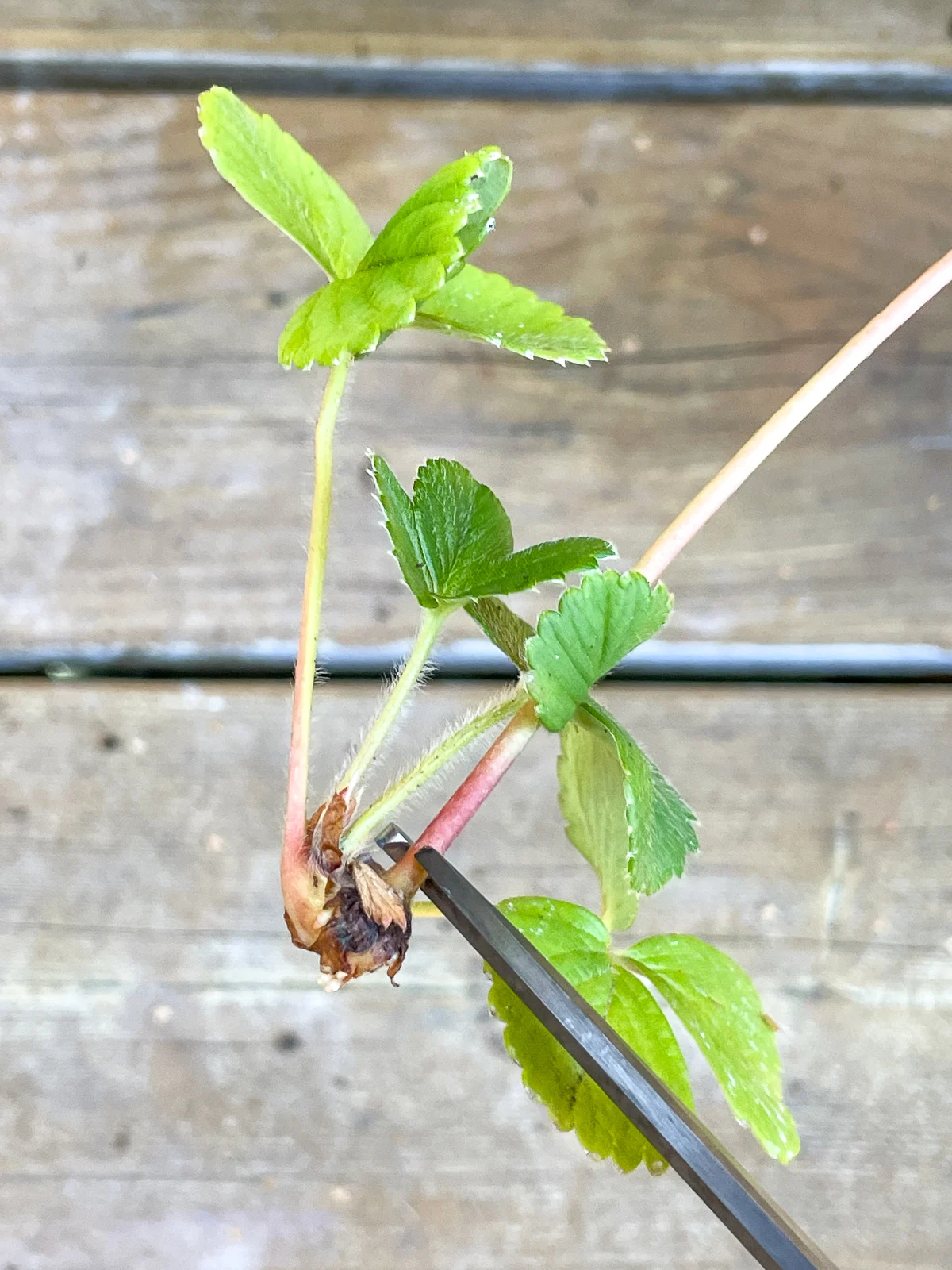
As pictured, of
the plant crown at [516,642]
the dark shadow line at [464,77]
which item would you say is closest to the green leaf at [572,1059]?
the plant crown at [516,642]

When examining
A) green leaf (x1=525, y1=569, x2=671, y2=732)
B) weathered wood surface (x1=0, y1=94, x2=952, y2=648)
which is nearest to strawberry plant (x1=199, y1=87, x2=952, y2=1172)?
green leaf (x1=525, y1=569, x2=671, y2=732)

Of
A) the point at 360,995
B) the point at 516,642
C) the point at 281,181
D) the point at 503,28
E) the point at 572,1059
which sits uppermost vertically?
the point at 503,28

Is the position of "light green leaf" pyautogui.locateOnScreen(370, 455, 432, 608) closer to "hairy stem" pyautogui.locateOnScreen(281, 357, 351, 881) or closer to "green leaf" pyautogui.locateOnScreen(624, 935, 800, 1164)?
"hairy stem" pyautogui.locateOnScreen(281, 357, 351, 881)

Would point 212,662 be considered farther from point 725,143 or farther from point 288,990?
point 725,143

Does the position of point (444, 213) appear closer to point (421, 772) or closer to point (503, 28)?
point (421, 772)

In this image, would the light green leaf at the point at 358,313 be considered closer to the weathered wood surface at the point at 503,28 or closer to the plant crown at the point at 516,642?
the plant crown at the point at 516,642

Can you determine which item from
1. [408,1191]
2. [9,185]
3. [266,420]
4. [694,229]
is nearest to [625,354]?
[694,229]

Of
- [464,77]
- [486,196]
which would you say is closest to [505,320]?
[486,196]
